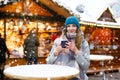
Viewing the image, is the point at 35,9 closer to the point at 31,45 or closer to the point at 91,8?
the point at 31,45

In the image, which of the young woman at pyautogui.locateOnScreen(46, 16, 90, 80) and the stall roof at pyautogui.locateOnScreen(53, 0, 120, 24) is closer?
the young woman at pyautogui.locateOnScreen(46, 16, 90, 80)

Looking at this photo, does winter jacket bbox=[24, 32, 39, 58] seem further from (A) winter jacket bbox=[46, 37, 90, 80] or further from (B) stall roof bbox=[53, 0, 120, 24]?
(A) winter jacket bbox=[46, 37, 90, 80]

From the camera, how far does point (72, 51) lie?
14.7 feet

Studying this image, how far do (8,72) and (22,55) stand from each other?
1253cm

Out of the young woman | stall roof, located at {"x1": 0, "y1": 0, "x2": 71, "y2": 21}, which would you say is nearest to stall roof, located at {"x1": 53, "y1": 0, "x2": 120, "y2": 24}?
stall roof, located at {"x1": 0, "y1": 0, "x2": 71, "y2": 21}

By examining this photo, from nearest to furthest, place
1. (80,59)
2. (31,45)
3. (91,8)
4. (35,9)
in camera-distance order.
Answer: (80,59)
(31,45)
(35,9)
(91,8)

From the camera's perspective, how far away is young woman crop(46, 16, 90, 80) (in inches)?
177

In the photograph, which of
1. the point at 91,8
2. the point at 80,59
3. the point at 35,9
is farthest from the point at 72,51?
the point at 91,8

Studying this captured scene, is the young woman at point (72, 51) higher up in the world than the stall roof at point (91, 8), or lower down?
lower down

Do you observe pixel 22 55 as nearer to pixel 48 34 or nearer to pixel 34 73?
pixel 48 34

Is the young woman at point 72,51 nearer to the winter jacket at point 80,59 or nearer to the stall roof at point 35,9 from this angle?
the winter jacket at point 80,59

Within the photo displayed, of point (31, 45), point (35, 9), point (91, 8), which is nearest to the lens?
point (31, 45)

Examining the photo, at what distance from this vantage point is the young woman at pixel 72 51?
14.7 feet

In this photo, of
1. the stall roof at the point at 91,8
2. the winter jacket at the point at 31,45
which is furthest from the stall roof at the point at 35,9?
the winter jacket at the point at 31,45
